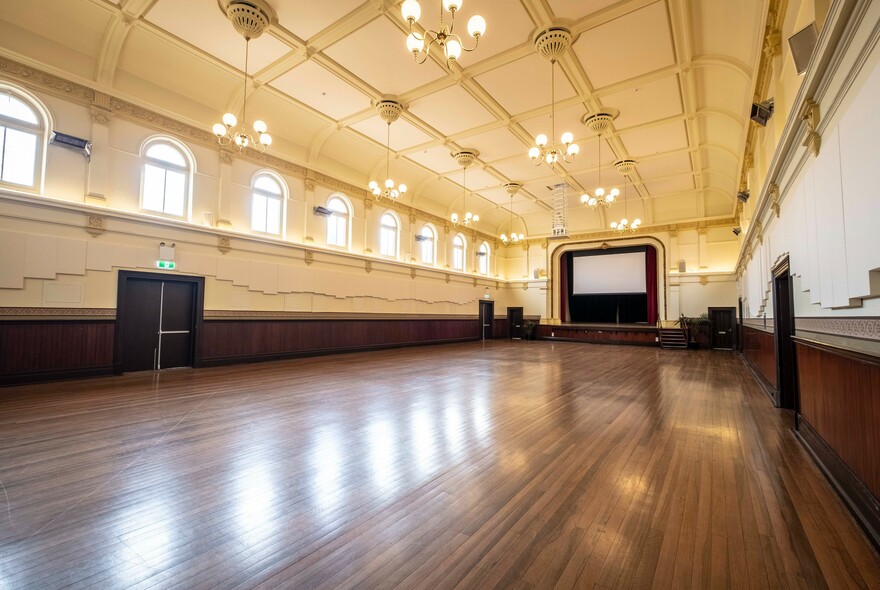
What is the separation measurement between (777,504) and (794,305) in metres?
3.18

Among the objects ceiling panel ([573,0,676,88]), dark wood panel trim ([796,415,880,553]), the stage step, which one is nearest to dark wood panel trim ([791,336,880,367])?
dark wood panel trim ([796,415,880,553])

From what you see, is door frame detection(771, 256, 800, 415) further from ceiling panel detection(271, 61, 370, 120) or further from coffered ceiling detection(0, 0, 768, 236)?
ceiling panel detection(271, 61, 370, 120)

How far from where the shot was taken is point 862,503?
7.14 ft

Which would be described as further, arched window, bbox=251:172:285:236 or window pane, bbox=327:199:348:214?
window pane, bbox=327:199:348:214

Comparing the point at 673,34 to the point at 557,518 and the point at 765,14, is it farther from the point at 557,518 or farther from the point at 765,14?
the point at 557,518

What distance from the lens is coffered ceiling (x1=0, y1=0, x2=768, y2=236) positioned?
5609 millimetres

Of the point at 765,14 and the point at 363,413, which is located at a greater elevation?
the point at 765,14

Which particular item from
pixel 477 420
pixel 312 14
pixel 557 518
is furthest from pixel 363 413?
pixel 312 14

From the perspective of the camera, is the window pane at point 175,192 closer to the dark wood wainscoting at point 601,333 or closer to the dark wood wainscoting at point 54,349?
the dark wood wainscoting at point 54,349

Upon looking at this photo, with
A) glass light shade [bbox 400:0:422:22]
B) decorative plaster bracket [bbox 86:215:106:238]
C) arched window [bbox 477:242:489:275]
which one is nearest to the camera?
glass light shade [bbox 400:0:422:22]

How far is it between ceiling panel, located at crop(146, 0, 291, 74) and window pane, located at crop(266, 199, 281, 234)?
2.98 meters

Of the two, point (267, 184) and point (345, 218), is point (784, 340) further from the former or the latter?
point (267, 184)

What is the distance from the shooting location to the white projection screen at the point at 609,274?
15.8 meters

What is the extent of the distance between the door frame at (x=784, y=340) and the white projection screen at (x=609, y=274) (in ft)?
36.8
